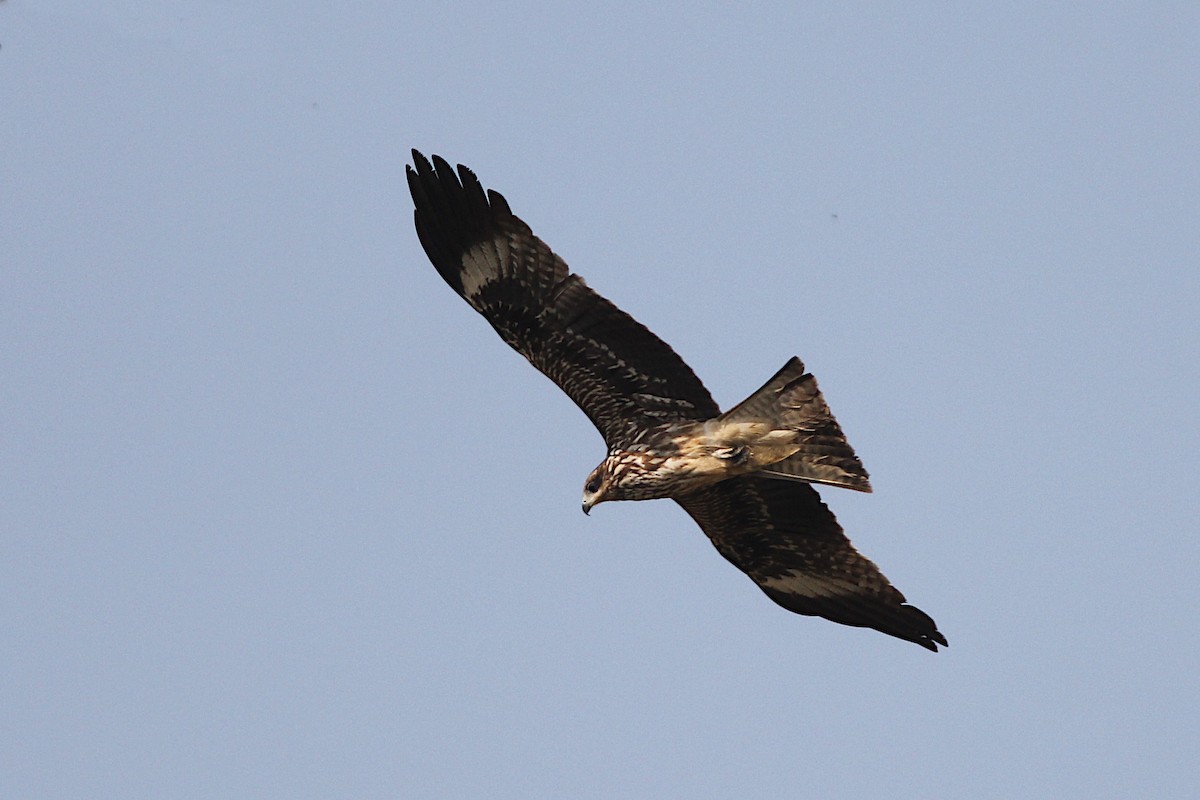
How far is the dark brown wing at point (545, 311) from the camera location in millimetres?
11352

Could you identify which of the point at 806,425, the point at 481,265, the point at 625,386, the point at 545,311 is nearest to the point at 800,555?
the point at 806,425

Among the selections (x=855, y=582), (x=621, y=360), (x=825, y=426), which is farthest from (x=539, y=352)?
(x=855, y=582)

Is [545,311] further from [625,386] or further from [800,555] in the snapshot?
[800,555]

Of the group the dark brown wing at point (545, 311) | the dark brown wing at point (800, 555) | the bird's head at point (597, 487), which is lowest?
the dark brown wing at point (800, 555)

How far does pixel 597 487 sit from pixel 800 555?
1658 mm

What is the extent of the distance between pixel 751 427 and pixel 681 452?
1.84ft

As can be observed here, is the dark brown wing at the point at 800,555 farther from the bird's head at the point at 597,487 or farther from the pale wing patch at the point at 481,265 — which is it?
the pale wing patch at the point at 481,265

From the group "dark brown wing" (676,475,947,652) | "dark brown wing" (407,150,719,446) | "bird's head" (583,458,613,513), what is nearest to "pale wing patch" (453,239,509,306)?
"dark brown wing" (407,150,719,446)

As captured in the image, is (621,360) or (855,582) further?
(855,582)

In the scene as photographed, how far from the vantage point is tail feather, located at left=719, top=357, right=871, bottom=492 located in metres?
10.9

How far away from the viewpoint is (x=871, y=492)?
10.9 m

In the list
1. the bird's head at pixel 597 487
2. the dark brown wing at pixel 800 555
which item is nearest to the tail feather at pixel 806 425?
the dark brown wing at pixel 800 555

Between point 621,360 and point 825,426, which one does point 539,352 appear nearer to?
point 621,360

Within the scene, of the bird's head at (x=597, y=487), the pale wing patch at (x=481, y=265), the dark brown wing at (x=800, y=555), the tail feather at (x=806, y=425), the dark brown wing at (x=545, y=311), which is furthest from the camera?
the dark brown wing at (x=800, y=555)
